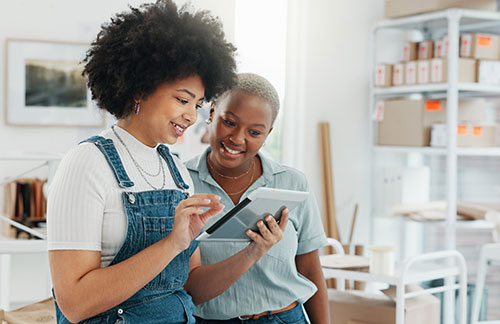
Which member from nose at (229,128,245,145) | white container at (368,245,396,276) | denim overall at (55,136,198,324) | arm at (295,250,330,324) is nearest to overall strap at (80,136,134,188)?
denim overall at (55,136,198,324)

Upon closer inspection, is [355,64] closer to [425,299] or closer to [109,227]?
[425,299]

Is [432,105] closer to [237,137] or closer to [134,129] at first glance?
[237,137]

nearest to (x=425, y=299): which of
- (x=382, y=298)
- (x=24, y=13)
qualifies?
(x=382, y=298)

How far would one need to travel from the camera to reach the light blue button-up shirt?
169 cm

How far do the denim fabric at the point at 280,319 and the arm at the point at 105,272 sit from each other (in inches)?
21.6

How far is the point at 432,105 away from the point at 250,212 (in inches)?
106

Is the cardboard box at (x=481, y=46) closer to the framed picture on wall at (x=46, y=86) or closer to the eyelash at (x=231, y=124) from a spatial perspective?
the framed picture on wall at (x=46, y=86)

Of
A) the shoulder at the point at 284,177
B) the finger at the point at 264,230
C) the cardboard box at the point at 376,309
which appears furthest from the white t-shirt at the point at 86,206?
the cardboard box at the point at 376,309

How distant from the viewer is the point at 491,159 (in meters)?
4.35

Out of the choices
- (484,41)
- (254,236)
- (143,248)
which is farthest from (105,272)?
(484,41)

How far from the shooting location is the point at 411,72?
3988 mm

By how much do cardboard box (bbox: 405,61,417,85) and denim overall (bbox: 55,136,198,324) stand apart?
2.90 m

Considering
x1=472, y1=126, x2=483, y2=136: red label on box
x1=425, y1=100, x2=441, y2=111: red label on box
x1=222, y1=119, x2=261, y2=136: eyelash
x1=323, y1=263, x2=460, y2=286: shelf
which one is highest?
x1=425, y1=100, x2=441, y2=111: red label on box

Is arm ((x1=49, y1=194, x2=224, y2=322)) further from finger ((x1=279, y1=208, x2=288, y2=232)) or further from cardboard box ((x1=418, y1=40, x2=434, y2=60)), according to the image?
cardboard box ((x1=418, y1=40, x2=434, y2=60))
